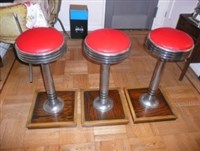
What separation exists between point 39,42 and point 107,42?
423 mm

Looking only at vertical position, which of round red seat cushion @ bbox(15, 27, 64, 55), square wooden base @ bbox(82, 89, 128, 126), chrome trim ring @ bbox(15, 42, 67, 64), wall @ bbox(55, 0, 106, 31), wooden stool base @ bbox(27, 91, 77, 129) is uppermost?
round red seat cushion @ bbox(15, 27, 64, 55)

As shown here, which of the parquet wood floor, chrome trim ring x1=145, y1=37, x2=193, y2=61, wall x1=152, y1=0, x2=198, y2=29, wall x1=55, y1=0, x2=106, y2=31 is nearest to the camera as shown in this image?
chrome trim ring x1=145, y1=37, x2=193, y2=61

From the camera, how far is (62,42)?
3.84 ft

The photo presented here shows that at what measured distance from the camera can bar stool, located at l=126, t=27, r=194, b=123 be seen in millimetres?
1180

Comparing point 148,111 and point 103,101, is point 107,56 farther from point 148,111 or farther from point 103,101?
point 148,111

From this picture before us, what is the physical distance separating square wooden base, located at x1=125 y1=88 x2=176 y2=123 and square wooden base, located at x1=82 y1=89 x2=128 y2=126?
0.08 meters

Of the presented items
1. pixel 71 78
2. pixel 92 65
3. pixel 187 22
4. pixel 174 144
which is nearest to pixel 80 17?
pixel 92 65

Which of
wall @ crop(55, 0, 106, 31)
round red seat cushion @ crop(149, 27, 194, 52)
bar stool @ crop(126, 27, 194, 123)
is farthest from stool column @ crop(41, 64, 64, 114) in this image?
wall @ crop(55, 0, 106, 31)

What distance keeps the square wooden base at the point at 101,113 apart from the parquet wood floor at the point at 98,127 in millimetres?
45

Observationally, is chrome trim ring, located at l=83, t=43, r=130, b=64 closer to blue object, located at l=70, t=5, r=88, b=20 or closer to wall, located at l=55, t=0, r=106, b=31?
blue object, located at l=70, t=5, r=88, b=20

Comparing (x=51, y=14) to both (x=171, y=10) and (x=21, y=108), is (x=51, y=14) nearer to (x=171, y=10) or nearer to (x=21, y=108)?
(x=21, y=108)

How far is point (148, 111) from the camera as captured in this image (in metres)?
1.57

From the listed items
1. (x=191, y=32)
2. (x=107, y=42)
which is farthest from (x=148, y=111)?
(x=191, y=32)

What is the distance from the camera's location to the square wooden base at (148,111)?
1.51 meters
